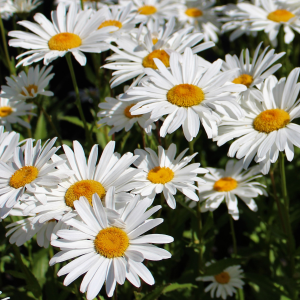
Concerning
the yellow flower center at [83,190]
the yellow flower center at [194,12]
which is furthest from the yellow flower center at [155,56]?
the yellow flower center at [194,12]

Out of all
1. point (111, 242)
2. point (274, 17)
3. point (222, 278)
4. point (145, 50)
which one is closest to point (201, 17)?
point (274, 17)

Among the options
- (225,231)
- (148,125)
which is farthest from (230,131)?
(225,231)

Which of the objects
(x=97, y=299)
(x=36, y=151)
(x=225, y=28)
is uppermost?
(x=36, y=151)

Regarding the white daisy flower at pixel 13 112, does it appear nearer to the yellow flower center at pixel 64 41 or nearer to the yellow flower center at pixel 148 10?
the yellow flower center at pixel 64 41

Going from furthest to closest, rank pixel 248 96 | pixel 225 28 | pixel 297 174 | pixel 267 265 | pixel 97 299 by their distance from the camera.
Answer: pixel 225 28
pixel 297 174
pixel 267 265
pixel 248 96
pixel 97 299

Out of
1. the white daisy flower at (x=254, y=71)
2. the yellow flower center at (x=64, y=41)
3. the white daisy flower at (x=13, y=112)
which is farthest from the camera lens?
the white daisy flower at (x=13, y=112)

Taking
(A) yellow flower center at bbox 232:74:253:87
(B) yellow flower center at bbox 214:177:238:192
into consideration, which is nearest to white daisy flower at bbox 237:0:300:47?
(A) yellow flower center at bbox 232:74:253:87

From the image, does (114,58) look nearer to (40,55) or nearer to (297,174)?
(40,55)
